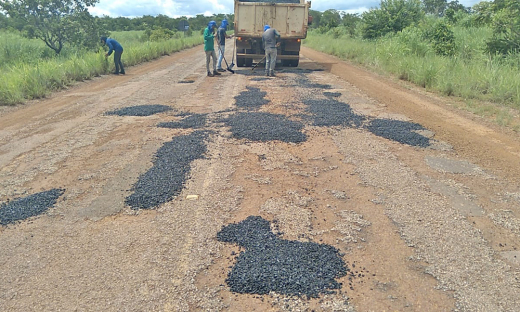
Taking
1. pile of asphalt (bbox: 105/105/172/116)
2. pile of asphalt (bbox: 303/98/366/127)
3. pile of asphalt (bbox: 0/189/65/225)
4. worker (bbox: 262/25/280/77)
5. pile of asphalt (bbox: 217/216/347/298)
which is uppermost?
worker (bbox: 262/25/280/77)

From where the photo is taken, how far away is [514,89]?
8.05 metres

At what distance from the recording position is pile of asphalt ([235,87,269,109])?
7730 mm

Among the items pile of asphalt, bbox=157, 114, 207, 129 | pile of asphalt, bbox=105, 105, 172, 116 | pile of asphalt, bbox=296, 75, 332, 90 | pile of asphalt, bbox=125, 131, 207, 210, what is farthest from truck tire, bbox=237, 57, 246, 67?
pile of asphalt, bbox=125, 131, 207, 210

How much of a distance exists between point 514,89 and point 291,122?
5.29 meters

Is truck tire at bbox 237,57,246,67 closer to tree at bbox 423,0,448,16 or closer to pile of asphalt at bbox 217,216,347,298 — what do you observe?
pile of asphalt at bbox 217,216,347,298

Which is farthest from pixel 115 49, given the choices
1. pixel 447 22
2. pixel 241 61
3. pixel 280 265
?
pixel 447 22

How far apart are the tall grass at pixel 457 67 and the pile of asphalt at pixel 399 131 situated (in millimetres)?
3068

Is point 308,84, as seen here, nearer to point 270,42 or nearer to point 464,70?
point 270,42

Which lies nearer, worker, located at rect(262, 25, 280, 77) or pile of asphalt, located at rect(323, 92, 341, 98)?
pile of asphalt, located at rect(323, 92, 341, 98)

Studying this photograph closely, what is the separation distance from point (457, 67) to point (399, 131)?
18.6ft

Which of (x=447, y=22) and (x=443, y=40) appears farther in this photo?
(x=447, y=22)

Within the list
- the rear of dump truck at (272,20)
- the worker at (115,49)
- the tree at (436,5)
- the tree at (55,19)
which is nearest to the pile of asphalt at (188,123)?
the rear of dump truck at (272,20)

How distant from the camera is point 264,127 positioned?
613cm

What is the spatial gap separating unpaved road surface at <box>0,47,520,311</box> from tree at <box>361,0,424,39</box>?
1300 centimetres
